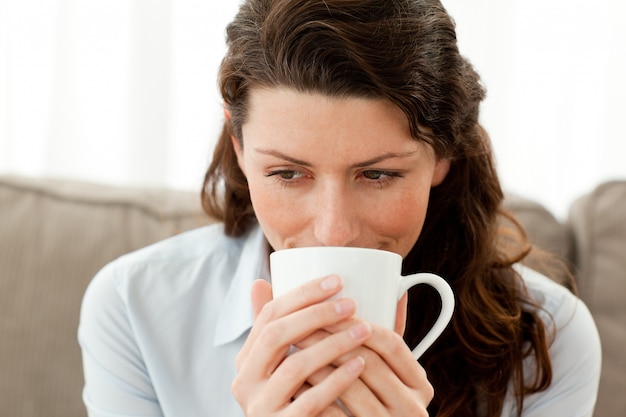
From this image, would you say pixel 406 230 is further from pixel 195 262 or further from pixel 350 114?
pixel 195 262

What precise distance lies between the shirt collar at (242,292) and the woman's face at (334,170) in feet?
0.57

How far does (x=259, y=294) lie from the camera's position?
100 cm

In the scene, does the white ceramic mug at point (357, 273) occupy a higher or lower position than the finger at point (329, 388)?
higher

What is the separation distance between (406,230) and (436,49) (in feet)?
0.81

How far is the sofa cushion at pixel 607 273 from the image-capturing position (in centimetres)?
145

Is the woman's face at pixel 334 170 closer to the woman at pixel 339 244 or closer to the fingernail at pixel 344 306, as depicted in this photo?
the woman at pixel 339 244

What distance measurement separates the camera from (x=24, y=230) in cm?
148

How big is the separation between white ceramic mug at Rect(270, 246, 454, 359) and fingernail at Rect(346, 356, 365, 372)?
0.16 feet

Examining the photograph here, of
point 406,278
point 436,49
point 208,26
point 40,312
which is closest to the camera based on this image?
point 406,278

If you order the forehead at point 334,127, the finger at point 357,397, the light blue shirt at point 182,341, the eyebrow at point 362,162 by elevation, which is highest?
the forehead at point 334,127

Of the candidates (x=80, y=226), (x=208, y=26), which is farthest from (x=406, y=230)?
(x=208, y=26)

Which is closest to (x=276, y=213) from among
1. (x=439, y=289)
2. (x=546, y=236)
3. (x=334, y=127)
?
(x=334, y=127)

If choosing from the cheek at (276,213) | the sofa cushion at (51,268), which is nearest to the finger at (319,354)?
the cheek at (276,213)

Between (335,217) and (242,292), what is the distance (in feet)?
1.12
